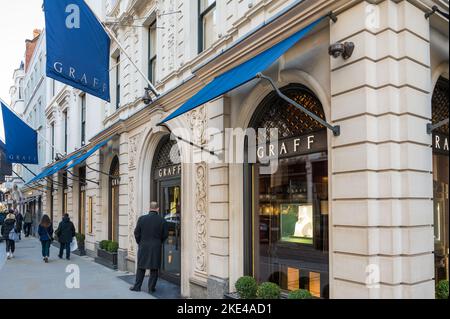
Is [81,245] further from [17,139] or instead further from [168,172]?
[168,172]

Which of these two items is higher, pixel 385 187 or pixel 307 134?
pixel 307 134

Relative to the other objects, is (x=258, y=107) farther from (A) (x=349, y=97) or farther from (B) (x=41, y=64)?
(B) (x=41, y=64)

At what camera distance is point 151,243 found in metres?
9.16

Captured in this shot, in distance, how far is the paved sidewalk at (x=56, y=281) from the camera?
9141mm

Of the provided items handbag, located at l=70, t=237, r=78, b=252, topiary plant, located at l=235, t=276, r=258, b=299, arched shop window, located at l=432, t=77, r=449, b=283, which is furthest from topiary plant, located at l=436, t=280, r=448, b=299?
handbag, located at l=70, t=237, r=78, b=252

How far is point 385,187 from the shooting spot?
5.01 meters

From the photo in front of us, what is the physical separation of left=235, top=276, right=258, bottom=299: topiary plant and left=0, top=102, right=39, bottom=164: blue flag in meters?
15.8

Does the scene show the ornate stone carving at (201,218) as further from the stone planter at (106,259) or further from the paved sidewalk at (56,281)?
the stone planter at (106,259)

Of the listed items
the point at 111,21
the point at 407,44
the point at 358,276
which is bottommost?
the point at 358,276

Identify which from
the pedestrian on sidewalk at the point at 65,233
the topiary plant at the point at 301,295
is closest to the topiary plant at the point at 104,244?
the pedestrian on sidewalk at the point at 65,233

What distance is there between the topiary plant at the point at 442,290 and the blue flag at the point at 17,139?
60.5 ft

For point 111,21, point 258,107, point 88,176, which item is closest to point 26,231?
point 88,176

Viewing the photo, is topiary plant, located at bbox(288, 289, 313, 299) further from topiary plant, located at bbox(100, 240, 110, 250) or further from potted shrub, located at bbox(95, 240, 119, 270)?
topiary plant, located at bbox(100, 240, 110, 250)

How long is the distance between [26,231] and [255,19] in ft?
90.2
